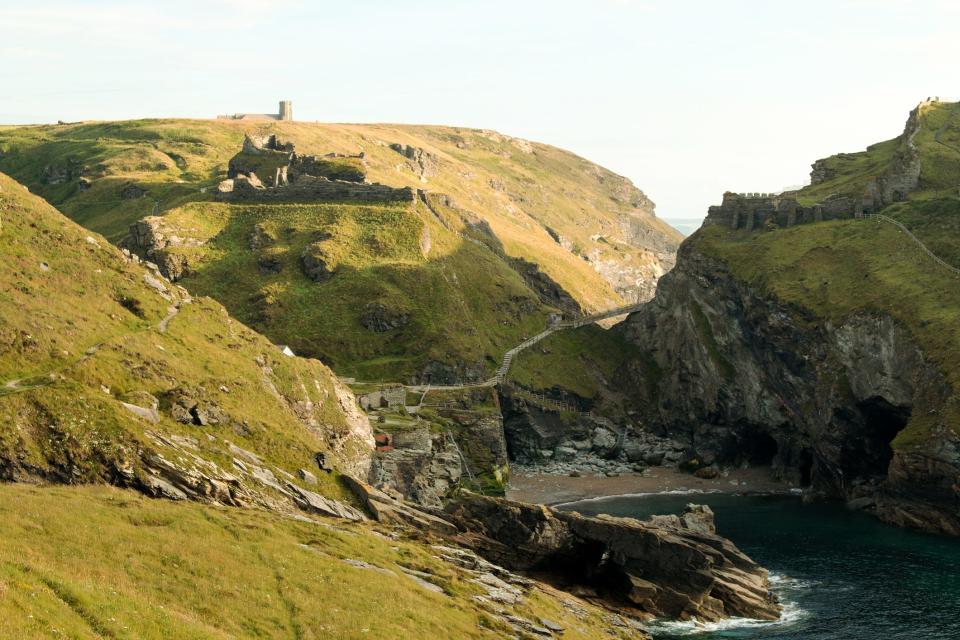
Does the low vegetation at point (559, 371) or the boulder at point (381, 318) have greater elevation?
the boulder at point (381, 318)

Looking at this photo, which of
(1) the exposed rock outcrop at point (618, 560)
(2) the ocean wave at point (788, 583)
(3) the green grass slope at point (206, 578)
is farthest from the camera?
(2) the ocean wave at point (788, 583)

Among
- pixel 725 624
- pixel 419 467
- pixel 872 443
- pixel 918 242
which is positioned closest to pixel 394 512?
pixel 725 624

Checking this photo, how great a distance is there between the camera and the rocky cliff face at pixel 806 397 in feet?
441

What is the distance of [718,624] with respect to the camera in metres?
100

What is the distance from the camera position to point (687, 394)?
189m

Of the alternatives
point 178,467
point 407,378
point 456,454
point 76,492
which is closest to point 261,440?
point 178,467

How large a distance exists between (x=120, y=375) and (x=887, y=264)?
390ft

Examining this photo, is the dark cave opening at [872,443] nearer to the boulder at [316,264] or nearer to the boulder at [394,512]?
the boulder at [394,512]

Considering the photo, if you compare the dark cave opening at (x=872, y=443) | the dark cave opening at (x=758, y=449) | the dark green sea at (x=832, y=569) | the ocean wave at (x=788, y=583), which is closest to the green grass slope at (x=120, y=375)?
the dark green sea at (x=832, y=569)

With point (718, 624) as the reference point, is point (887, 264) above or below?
above

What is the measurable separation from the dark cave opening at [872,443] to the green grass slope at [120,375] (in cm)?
7200

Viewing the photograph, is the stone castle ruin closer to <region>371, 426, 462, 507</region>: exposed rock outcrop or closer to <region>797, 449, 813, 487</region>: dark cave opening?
<region>797, 449, 813, 487</region>: dark cave opening

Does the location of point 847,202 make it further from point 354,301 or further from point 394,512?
point 394,512

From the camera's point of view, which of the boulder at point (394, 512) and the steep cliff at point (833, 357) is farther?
the steep cliff at point (833, 357)
